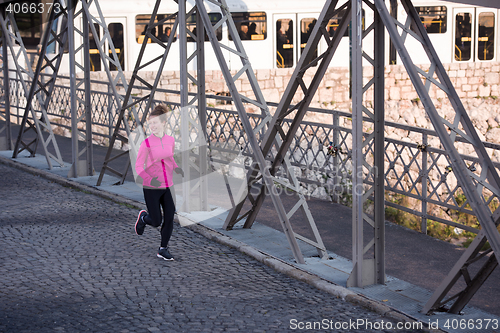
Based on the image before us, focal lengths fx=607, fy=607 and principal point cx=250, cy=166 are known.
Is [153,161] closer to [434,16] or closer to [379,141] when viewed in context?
[379,141]

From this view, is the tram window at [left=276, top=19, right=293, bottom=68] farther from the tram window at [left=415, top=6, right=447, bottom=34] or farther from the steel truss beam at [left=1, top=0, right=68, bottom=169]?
the steel truss beam at [left=1, top=0, right=68, bottom=169]

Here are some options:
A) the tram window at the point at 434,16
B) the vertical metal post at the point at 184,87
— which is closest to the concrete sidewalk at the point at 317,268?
the vertical metal post at the point at 184,87

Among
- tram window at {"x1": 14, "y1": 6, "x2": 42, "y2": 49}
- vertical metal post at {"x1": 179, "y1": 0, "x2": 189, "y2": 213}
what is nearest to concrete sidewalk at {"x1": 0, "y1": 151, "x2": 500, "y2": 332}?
vertical metal post at {"x1": 179, "y1": 0, "x2": 189, "y2": 213}

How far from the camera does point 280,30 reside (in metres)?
20.3

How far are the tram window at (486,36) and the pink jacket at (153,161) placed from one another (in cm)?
1814

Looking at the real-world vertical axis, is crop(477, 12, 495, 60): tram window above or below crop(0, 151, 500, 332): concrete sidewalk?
above

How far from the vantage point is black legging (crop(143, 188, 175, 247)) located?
659 cm

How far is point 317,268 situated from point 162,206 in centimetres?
180

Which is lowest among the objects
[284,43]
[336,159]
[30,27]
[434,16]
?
[336,159]

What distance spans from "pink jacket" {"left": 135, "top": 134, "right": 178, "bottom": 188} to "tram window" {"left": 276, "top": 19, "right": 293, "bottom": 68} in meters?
14.5

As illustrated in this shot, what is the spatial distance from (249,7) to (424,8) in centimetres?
628

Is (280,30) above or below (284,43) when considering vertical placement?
above

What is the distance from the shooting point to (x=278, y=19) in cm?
2016

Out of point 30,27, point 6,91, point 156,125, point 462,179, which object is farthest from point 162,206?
point 30,27
